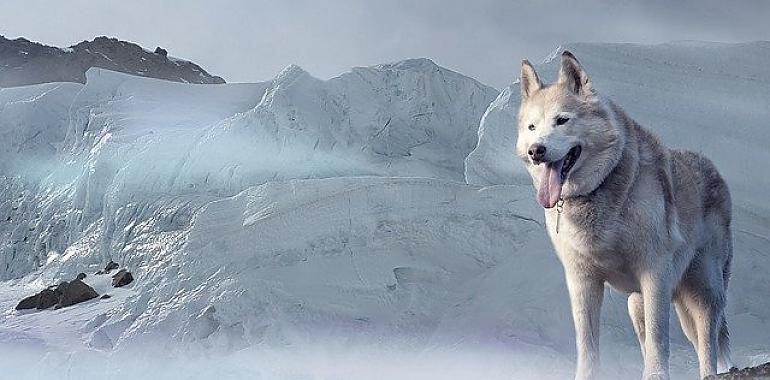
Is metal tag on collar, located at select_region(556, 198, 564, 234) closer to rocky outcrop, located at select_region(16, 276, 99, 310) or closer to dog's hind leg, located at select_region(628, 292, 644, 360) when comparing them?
dog's hind leg, located at select_region(628, 292, 644, 360)

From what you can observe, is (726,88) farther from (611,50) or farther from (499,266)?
(499,266)

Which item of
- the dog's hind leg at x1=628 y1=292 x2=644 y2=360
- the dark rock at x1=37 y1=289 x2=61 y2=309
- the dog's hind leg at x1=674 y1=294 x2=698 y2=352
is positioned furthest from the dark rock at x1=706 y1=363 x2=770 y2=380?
the dark rock at x1=37 y1=289 x2=61 y2=309

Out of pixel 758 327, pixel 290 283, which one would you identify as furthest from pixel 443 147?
pixel 758 327

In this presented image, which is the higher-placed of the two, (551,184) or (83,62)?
(83,62)

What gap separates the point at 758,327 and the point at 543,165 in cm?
513

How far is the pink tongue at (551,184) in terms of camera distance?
3842 millimetres

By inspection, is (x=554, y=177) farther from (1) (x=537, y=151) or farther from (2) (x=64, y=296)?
(2) (x=64, y=296)

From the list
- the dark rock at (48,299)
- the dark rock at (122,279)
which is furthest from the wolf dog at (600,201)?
the dark rock at (48,299)

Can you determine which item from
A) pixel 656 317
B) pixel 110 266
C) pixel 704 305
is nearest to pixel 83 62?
pixel 110 266

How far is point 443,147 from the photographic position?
1988cm

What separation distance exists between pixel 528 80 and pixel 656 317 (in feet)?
4.01

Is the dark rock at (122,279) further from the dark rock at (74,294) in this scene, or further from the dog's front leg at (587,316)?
the dog's front leg at (587,316)

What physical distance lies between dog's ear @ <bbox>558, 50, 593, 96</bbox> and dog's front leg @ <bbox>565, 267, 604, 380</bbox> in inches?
32.3

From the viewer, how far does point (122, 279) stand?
608 inches
